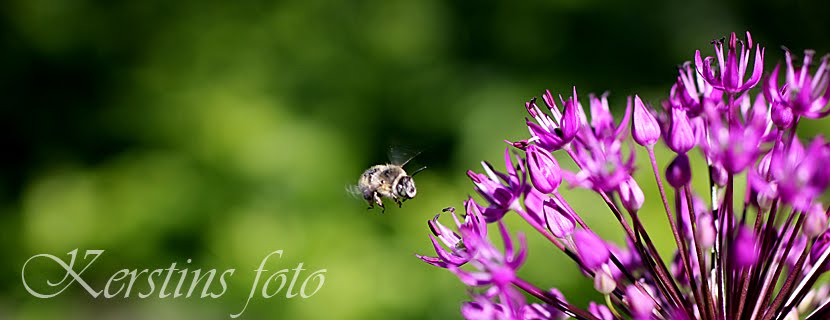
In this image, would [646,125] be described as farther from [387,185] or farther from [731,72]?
[387,185]

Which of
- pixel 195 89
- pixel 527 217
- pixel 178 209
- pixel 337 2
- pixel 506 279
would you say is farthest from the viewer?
pixel 337 2

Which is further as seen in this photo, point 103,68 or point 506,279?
point 103,68

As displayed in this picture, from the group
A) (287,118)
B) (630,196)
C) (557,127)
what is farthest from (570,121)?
(287,118)

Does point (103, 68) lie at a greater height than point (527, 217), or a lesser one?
lesser


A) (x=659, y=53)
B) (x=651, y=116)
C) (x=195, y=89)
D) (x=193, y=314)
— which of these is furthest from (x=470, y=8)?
(x=651, y=116)

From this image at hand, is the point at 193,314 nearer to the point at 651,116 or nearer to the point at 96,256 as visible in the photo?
the point at 96,256

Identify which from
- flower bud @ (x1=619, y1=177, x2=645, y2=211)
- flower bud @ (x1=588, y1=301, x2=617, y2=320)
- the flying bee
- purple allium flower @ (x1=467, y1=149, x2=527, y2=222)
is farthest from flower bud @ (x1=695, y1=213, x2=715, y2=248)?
the flying bee

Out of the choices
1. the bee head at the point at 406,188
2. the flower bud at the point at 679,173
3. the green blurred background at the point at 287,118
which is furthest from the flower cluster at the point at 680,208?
the green blurred background at the point at 287,118
